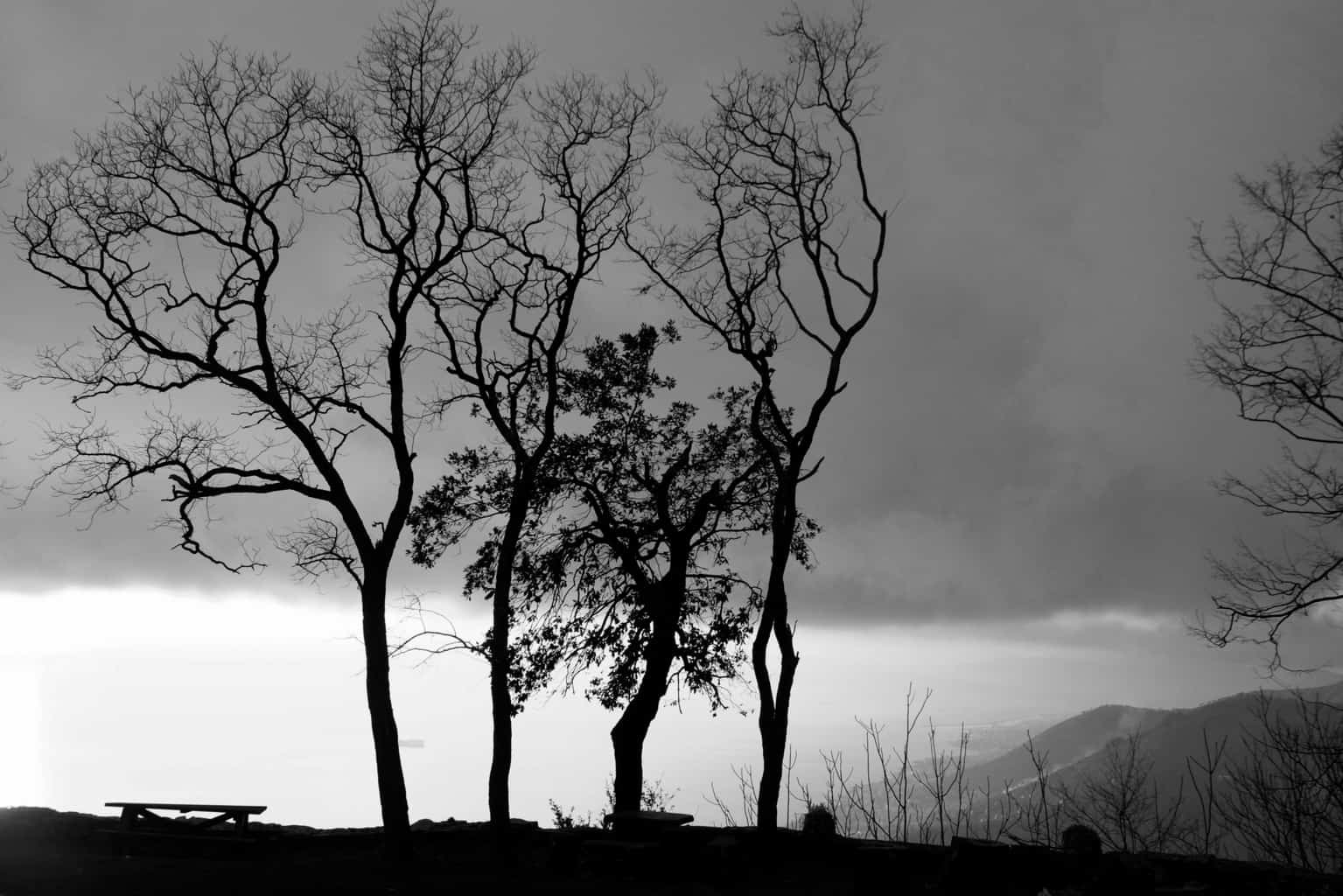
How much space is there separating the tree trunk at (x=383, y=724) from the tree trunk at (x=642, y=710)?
18.7 ft

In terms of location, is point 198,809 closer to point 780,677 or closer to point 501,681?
point 501,681

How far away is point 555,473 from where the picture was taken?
68.7 feet

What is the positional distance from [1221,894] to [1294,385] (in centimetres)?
964

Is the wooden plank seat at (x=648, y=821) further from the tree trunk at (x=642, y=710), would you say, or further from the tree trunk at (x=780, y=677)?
the tree trunk at (x=642, y=710)

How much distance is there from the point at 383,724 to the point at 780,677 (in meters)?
6.88

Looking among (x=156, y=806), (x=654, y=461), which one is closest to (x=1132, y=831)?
(x=654, y=461)

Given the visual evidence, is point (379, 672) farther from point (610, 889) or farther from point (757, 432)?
point (757, 432)

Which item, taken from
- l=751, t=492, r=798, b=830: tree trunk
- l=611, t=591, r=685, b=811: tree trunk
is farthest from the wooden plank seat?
l=611, t=591, r=685, b=811: tree trunk

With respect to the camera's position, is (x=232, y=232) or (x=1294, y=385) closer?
(x=1294, y=385)

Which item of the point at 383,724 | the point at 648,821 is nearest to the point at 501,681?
the point at 383,724

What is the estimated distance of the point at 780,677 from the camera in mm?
17328

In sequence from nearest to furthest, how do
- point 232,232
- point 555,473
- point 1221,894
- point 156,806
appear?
point 1221,894
point 156,806
point 232,232
point 555,473

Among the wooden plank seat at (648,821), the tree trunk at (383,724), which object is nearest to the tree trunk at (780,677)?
the wooden plank seat at (648,821)

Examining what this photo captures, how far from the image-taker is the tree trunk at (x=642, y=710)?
70.1ft
